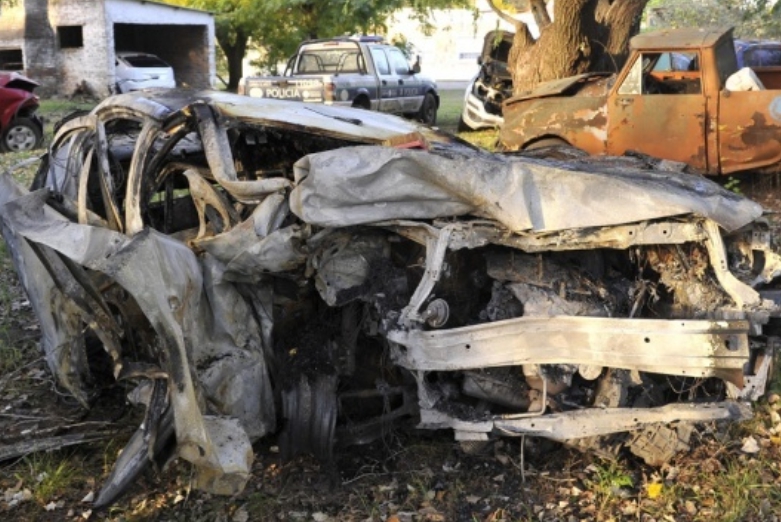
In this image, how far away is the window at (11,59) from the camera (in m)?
25.5

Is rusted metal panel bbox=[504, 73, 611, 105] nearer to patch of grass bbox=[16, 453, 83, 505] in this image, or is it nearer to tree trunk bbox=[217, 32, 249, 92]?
patch of grass bbox=[16, 453, 83, 505]

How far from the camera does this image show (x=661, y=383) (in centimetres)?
395

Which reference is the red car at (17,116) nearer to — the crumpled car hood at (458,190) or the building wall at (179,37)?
the crumpled car hood at (458,190)

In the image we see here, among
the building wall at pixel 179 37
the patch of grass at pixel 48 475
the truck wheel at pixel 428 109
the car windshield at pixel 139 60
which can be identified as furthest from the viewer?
the building wall at pixel 179 37

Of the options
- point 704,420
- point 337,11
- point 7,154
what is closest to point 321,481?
point 704,420

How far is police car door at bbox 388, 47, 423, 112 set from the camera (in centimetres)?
1800

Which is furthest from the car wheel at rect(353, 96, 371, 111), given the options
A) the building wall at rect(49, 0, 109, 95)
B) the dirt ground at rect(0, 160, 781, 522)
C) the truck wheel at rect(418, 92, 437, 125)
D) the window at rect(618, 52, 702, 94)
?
the dirt ground at rect(0, 160, 781, 522)

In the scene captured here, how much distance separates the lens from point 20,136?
1334 centimetres

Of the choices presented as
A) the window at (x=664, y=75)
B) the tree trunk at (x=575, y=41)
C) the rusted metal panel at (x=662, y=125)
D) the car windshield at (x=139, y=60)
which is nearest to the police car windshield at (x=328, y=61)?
the tree trunk at (x=575, y=41)

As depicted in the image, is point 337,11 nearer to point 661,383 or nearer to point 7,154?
point 7,154

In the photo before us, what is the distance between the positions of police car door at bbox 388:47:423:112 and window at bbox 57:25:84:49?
1156 cm

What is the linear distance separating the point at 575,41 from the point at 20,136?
830 centimetres

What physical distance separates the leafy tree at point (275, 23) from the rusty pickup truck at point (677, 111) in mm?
14353

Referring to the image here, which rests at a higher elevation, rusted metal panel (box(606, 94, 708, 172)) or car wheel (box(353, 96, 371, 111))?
rusted metal panel (box(606, 94, 708, 172))
